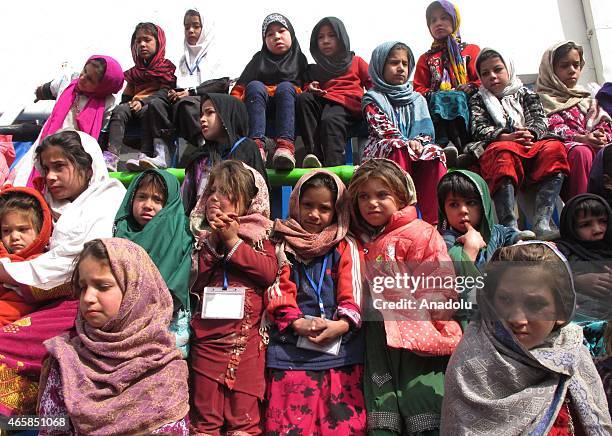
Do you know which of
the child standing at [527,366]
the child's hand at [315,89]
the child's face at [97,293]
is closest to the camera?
the child standing at [527,366]

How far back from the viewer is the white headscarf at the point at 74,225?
262 centimetres

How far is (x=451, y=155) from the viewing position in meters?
3.75

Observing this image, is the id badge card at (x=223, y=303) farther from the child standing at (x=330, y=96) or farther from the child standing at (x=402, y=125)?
the child standing at (x=402, y=125)

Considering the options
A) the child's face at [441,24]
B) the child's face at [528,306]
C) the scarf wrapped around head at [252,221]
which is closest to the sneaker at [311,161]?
the scarf wrapped around head at [252,221]

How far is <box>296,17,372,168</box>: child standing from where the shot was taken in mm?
4047

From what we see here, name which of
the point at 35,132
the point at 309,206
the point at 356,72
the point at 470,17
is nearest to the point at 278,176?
the point at 309,206

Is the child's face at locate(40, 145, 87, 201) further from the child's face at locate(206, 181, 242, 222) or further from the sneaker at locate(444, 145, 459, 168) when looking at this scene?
the sneaker at locate(444, 145, 459, 168)

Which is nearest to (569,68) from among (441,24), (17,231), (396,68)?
(441,24)

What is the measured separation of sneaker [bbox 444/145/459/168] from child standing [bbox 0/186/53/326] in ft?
7.73

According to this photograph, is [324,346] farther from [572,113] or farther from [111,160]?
[572,113]

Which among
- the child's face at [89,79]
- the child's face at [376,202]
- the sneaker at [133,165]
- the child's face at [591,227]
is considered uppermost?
the child's face at [89,79]

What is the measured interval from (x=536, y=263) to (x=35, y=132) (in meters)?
3.82

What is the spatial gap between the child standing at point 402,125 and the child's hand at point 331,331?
134 cm

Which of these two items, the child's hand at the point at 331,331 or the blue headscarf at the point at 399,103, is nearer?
the child's hand at the point at 331,331
